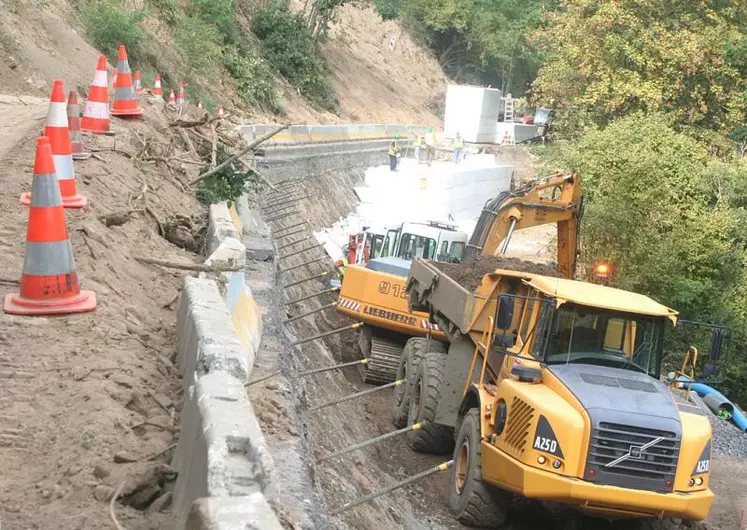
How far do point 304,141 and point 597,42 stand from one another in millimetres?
10365

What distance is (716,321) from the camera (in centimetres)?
2317

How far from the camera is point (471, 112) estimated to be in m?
54.1

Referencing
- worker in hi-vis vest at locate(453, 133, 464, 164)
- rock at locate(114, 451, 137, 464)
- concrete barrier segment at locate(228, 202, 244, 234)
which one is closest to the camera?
rock at locate(114, 451, 137, 464)

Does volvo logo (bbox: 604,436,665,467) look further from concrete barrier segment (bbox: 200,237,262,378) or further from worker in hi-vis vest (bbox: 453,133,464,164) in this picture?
worker in hi-vis vest (bbox: 453,133,464,164)

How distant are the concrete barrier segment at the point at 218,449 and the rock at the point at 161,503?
84 mm

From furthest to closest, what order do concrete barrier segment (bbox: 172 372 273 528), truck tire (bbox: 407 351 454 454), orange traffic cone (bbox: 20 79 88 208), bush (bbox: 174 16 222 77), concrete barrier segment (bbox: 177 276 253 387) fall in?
bush (bbox: 174 16 222 77)
truck tire (bbox: 407 351 454 454)
orange traffic cone (bbox: 20 79 88 208)
concrete barrier segment (bbox: 177 276 253 387)
concrete barrier segment (bbox: 172 372 273 528)

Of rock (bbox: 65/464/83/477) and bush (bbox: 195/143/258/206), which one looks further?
bush (bbox: 195/143/258/206)

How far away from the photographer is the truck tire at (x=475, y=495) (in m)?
9.54

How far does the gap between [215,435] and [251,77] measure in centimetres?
3580

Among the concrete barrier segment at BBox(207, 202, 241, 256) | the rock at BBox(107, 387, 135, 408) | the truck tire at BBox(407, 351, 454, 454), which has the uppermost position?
the concrete barrier segment at BBox(207, 202, 241, 256)

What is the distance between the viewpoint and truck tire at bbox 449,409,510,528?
9.54 metres

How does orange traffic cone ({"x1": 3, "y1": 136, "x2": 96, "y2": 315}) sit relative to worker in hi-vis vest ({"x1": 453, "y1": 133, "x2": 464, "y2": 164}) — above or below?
above

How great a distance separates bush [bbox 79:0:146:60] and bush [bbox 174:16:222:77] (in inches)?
184

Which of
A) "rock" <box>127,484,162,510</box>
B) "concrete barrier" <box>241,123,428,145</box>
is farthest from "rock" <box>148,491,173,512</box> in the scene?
"concrete barrier" <box>241,123,428,145</box>
